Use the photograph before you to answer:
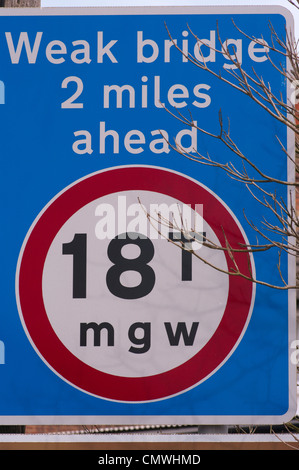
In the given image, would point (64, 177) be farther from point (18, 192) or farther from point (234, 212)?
point (234, 212)

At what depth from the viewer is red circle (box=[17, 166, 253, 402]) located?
133 cm

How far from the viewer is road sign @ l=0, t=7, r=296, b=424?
1338mm

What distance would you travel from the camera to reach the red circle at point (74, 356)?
1.33 meters

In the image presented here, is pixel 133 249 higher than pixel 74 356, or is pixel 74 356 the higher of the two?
pixel 133 249

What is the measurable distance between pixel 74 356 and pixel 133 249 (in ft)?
0.86

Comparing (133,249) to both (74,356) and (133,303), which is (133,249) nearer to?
(133,303)

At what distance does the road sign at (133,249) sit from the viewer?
4.39 ft

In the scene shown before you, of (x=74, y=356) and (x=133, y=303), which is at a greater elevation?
(x=133, y=303)

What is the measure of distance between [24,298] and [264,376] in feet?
1.78

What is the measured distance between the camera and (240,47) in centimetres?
143

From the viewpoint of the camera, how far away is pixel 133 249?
1.37m

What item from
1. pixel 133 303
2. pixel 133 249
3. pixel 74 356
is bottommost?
pixel 74 356

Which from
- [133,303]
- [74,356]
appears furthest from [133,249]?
[74,356]

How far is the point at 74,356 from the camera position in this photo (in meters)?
1.34
